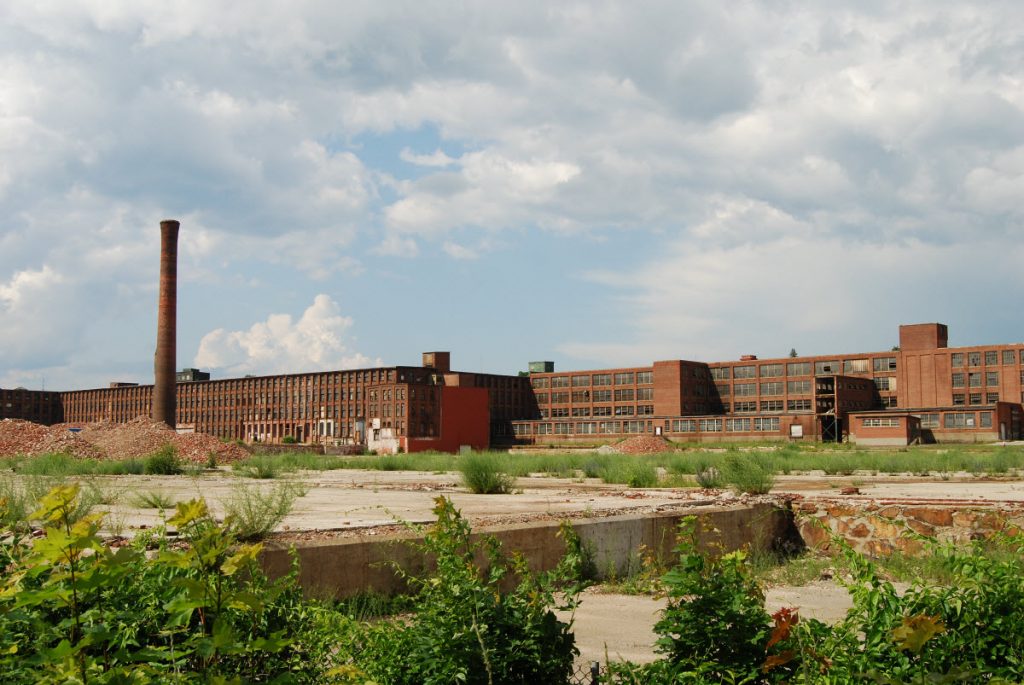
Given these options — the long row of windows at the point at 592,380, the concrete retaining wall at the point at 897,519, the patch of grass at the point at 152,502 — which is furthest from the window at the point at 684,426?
the patch of grass at the point at 152,502

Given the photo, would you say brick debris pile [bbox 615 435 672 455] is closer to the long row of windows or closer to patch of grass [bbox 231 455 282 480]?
patch of grass [bbox 231 455 282 480]

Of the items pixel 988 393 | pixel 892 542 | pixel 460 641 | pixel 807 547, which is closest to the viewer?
pixel 460 641

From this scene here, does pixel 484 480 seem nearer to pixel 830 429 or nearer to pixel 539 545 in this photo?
pixel 539 545

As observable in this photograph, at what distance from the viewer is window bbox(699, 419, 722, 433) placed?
339ft

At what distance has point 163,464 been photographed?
1286 inches

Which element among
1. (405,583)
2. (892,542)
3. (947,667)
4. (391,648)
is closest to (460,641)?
(391,648)

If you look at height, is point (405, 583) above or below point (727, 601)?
below

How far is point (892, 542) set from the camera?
44.8ft

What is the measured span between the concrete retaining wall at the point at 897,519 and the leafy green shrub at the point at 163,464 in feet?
80.3

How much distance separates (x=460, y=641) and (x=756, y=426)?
99.3 metres

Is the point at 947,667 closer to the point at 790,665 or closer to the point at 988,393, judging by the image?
the point at 790,665

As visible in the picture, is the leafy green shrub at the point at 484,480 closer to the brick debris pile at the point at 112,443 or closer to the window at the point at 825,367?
the brick debris pile at the point at 112,443

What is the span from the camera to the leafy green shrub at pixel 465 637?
4.78 metres

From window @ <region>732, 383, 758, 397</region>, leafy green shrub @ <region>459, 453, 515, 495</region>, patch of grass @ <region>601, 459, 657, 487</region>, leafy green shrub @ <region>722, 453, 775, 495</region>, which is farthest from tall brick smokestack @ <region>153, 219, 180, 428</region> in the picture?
window @ <region>732, 383, 758, 397</region>
